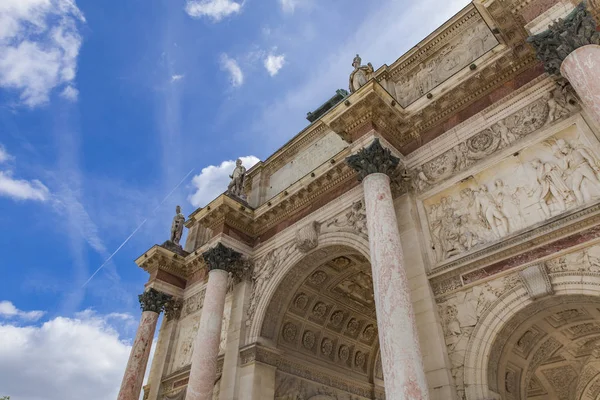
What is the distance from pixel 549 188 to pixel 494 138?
1.75 meters

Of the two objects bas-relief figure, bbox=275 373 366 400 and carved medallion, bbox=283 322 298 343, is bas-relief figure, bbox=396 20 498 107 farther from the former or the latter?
bas-relief figure, bbox=275 373 366 400

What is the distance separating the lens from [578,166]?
24.7ft

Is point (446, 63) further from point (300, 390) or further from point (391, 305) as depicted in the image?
point (300, 390)

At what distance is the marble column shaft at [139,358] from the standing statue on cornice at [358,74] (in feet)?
35.0

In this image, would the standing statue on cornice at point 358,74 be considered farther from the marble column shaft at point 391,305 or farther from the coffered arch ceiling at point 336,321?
the coffered arch ceiling at point 336,321

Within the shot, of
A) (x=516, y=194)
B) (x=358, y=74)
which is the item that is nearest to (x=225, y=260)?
(x=358, y=74)

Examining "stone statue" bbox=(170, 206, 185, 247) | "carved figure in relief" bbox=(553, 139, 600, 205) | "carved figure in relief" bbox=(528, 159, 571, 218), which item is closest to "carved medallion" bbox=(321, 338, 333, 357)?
"stone statue" bbox=(170, 206, 185, 247)

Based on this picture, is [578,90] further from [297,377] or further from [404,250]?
[297,377]

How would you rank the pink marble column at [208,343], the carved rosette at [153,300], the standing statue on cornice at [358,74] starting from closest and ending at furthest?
the pink marble column at [208,343] → the standing statue on cornice at [358,74] → the carved rosette at [153,300]

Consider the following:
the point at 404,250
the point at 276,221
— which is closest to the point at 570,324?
the point at 404,250

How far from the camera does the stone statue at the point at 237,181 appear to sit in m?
14.7

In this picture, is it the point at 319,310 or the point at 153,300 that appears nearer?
the point at 319,310

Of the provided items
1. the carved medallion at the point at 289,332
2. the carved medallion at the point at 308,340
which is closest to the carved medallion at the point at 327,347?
A: the carved medallion at the point at 308,340

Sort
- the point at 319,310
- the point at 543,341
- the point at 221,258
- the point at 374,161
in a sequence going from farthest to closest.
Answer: the point at 319,310 → the point at 221,258 → the point at 374,161 → the point at 543,341
